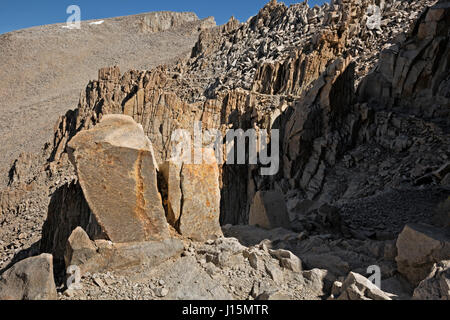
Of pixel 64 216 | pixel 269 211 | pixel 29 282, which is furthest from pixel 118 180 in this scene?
pixel 64 216

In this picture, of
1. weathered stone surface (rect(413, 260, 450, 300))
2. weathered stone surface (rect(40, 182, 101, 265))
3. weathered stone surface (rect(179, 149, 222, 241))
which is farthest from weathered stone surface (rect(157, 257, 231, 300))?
weathered stone surface (rect(40, 182, 101, 265))

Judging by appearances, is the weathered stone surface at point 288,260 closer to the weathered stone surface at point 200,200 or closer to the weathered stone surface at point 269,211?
the weathered stone surface at point 200,200

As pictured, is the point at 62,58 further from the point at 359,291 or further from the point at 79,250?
the point at 359,291

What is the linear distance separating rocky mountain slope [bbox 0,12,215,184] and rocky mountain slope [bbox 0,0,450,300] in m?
11.8

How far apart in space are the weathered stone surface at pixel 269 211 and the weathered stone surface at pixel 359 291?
4070mm

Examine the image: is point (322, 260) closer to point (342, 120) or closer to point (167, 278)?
point (167, 278)

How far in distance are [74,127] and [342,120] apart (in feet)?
54.0

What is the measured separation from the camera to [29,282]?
399cm

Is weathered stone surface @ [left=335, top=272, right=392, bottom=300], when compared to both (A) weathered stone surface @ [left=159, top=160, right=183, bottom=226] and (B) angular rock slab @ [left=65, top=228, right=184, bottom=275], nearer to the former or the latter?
(B) angular rock slab @ [left=65, top=228, right=184, bottom=275]

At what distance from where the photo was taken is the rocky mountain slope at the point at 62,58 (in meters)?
34.3

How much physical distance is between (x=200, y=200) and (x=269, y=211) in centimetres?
295

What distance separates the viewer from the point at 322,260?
565 cm

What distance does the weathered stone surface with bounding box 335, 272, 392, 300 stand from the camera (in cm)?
387

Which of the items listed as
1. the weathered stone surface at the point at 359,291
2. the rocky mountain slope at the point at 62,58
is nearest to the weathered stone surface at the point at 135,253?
the weathered stone surface at the point at 359,291
